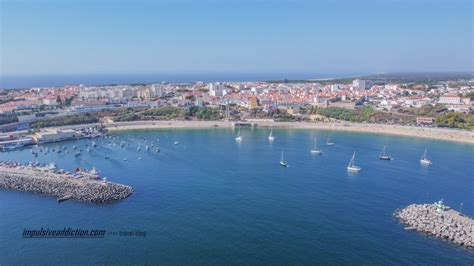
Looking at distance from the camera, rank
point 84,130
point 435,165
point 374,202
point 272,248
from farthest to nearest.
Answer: point 84,130, point 435,165, point 374,202, point 272,248

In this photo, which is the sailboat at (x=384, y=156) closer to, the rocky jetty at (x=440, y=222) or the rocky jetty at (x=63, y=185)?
the rocky jetty at (x=440, y=222)

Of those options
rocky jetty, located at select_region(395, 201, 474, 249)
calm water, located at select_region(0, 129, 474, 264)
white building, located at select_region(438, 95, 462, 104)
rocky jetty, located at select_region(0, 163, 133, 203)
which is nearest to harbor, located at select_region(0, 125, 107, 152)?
calm water, located at select_region(0, 129, 474, 264)

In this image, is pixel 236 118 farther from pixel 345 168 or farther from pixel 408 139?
pixel 345 168

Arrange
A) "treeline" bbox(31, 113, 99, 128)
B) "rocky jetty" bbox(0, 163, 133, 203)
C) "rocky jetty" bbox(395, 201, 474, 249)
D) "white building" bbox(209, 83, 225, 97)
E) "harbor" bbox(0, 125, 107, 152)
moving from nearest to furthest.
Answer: "rocky jetty" bbox(395, 201, 474, 249), "rocky jetty" bbox(0, 163, 133, 203), "harbor" bbox(0, 125, 107, 152), "treeline" bbox(31, 113, 99, 128), "white building" bbox(209, 83, 225, 97)

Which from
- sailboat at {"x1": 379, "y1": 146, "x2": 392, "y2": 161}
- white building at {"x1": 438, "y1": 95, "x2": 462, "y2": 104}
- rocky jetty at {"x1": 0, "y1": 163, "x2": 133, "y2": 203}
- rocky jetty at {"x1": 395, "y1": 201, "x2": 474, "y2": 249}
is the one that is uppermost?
white building at {"x1": 438, "y1": 95, "x2": 462, "y2": 104}

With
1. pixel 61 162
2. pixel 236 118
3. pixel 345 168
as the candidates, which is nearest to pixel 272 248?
pixel 345 168

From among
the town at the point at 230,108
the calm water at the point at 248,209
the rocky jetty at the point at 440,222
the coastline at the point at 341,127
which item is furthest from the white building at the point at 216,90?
the rocky jetty at the point at 440,222

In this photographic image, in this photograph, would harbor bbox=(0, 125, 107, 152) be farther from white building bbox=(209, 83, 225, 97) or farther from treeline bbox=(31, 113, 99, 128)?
white building bbox=(209, 83, 225, 97)
